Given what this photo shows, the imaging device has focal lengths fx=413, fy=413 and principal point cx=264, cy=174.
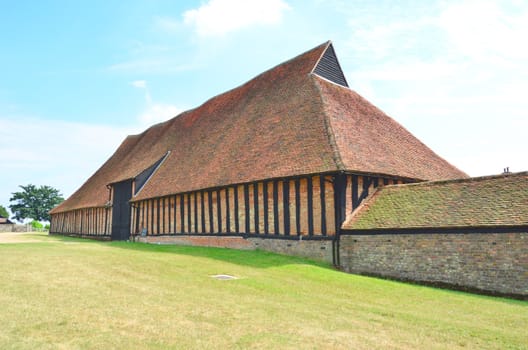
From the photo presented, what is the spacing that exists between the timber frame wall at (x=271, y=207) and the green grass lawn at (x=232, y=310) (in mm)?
2306

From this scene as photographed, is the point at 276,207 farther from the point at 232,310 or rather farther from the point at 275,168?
the point at 232,310

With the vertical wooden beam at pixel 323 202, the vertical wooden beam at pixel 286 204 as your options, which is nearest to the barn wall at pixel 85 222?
the vertical wooden beam at pixel 286 204

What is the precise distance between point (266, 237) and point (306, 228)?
1.77 m

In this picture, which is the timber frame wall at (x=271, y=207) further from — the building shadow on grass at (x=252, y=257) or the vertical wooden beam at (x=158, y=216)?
the building shadow on grass at (x=252, y=257)

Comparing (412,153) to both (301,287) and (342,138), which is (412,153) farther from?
(301,287)

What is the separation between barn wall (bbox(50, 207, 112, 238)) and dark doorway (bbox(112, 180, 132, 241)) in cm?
71

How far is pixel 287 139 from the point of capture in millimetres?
15680

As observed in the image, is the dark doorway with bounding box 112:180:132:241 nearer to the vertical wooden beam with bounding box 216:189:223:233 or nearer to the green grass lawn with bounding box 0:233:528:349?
the vertical wooden beam with bounding box 216:189:223:233

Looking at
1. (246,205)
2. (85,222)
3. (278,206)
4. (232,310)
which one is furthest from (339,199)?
(85,222)

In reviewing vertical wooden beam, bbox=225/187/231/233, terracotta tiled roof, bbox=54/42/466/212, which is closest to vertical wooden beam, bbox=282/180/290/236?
terracotta tiled roof, bbox=54/42/466/212

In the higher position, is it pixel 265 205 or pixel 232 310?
pixel 265 205

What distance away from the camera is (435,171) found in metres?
16.7

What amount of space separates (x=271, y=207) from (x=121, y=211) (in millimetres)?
13342

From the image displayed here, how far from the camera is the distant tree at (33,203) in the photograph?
65.5m
